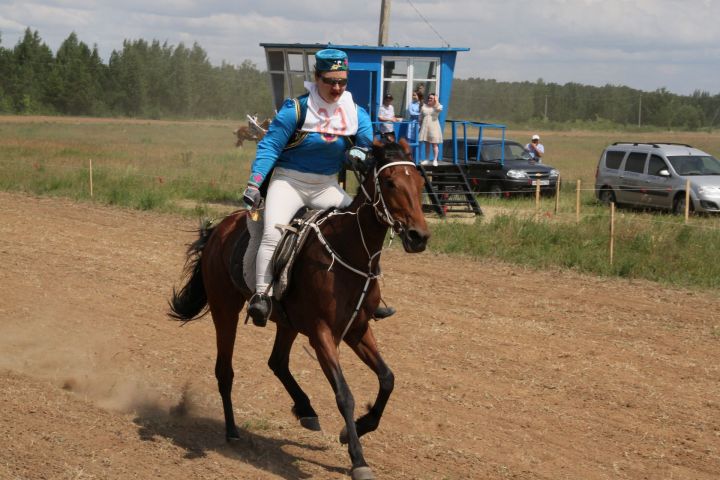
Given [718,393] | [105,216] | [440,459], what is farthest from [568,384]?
[105,216]

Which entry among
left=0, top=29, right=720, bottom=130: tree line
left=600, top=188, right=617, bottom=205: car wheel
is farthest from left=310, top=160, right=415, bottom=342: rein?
left=0, top=29, right=720, bottom=130: tree line

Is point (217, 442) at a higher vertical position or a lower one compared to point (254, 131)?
lower

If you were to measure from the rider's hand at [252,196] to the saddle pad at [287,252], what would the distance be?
291mm

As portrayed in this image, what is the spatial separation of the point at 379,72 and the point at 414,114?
4.13 feet

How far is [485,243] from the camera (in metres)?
16.9

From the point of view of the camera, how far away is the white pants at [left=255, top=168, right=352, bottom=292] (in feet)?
23.2

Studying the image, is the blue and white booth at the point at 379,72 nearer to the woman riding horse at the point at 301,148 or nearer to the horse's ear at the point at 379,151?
the woman riding horse at the point at 301,148

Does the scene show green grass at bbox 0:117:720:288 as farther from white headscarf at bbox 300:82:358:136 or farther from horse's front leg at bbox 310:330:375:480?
horse's front leg at bbox 310:330:375:480

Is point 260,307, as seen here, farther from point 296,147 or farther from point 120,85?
point 120,85

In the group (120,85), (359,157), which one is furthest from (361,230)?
(120,85)

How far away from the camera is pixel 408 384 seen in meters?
9.05

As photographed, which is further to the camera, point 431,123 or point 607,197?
point 607,197

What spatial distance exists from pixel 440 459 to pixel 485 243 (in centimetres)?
1005

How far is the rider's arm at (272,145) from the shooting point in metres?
6.98
